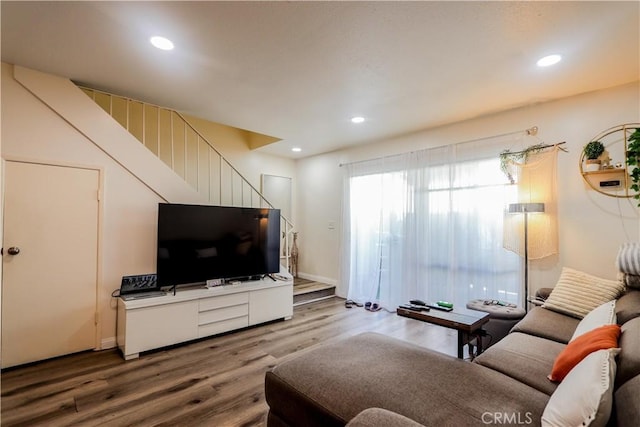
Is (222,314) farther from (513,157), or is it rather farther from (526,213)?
(513,157)

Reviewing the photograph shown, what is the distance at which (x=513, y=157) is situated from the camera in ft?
10.7

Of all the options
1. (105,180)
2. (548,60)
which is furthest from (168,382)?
(548,60)

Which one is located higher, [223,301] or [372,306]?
[223,301]

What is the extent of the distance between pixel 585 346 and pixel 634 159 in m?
2.11

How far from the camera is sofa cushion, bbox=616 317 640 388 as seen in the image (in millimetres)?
1148

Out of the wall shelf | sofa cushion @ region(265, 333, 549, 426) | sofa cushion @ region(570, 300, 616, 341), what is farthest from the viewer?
the wall shelf

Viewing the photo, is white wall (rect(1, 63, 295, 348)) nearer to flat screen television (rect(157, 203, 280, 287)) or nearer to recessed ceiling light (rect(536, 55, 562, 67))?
flat screen television (rect(157, 203, 280, 287))

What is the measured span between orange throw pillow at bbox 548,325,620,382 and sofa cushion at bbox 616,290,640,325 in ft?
1.92

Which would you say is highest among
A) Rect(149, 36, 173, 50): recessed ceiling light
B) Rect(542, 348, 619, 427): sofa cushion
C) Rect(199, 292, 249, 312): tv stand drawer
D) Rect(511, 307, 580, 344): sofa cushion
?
Rect(149, 36, 173, 50): recessed ceiling light

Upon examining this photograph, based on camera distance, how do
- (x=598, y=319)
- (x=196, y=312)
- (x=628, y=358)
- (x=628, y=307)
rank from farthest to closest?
(x=196, y=312) < (x=628, y=307) < (x=598, y=319) < (x=628, y=358)

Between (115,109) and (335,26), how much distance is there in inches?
130

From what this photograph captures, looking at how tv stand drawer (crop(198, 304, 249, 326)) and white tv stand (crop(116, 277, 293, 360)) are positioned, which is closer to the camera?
white tv stand (crop(116, 277, 293, 360))

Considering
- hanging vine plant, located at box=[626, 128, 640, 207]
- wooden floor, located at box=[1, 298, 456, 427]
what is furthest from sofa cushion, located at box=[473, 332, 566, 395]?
hanging vine plant, located at box=[626, 128, 640, 207]

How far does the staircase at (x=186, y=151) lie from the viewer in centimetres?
389
